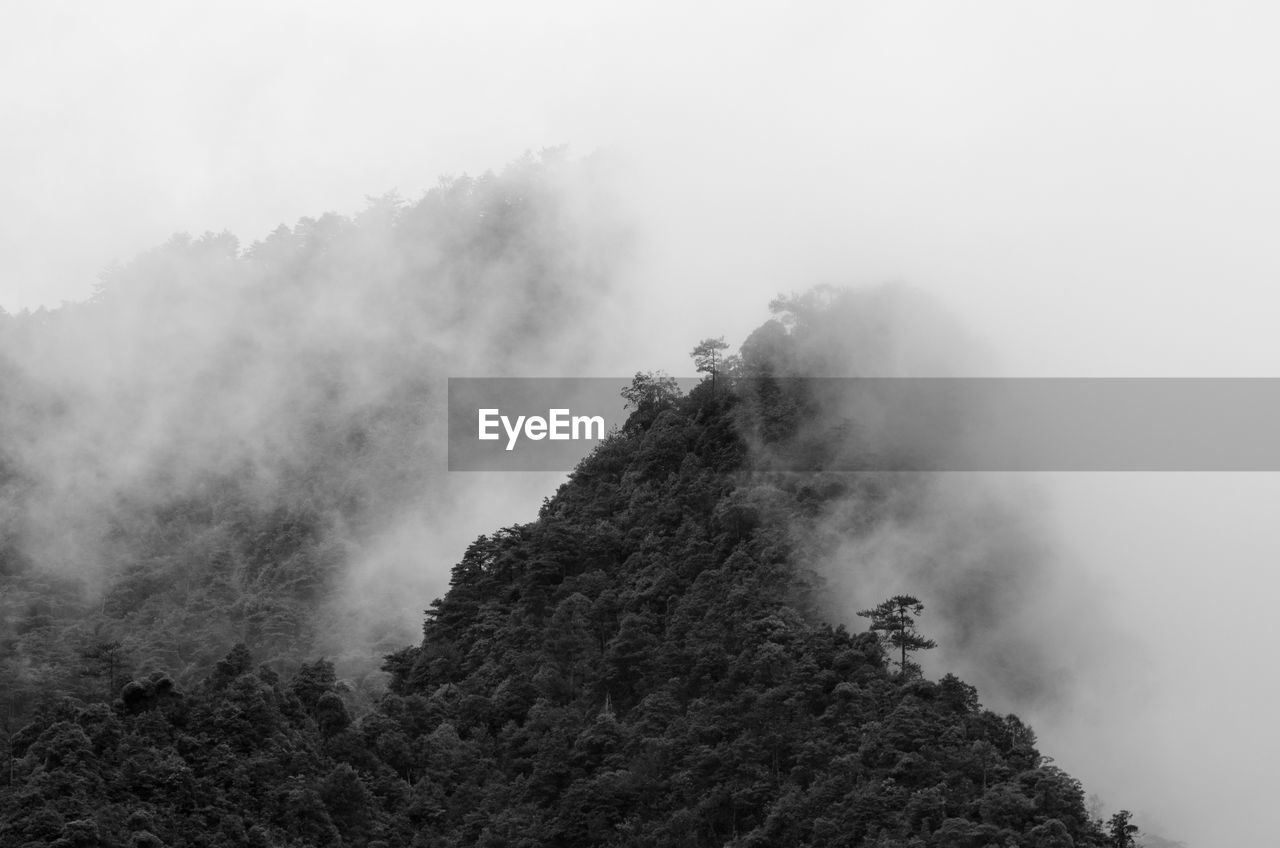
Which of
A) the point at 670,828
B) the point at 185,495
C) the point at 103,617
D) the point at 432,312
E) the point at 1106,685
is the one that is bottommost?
the point at 670,828

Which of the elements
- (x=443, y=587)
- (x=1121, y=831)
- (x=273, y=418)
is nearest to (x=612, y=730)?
(x=1121, y=831)

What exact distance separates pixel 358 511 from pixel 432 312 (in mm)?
12657

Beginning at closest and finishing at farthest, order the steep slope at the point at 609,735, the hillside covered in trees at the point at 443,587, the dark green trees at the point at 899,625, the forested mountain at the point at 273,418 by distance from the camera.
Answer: the steep slope at the point at 609,735, the hillside covered in trees at the point at 443,587, the dark green trees at the point at 899,625, the forested mountain at the point at 273,418

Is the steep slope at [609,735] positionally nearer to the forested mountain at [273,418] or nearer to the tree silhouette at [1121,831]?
the tree silhouette at [1121,831]

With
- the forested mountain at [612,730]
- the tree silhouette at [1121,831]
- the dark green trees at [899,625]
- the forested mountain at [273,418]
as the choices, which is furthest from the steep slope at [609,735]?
the forested mountain at [273,418]

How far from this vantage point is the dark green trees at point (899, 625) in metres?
76.1

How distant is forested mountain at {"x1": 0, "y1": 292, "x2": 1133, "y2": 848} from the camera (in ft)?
227

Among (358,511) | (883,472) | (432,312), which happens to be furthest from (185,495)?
(883,472)

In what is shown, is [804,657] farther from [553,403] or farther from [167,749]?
[553,403]

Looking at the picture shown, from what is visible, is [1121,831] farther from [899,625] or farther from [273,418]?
[273,418]

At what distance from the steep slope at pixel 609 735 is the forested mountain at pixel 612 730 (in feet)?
0.27

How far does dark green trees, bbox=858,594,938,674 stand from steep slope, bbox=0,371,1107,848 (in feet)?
3.14

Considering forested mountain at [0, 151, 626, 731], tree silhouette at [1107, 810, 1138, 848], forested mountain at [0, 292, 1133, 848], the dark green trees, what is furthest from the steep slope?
forested mountain at [0, 151, 626, 731]

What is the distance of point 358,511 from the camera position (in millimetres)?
107250
